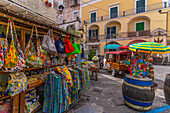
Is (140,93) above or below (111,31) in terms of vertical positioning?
below

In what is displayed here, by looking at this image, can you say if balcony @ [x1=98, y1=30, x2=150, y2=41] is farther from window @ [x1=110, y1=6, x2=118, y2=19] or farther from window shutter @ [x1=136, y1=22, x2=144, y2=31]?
window @ [x1=110, y1=6, x2=118, y2=19]

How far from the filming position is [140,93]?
2.83 m

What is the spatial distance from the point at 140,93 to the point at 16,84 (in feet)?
11.6

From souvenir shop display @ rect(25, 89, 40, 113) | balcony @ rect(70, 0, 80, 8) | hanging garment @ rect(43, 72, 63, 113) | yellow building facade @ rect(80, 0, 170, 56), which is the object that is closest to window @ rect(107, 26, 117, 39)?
yellow building facade @ rect(80, 0, 170, 56)

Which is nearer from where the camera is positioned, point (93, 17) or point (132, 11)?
point (132, 11)

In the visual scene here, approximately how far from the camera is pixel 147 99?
2812 mm

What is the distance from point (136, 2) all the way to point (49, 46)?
18.3 m

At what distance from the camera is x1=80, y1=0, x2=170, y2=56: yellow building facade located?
534 inches

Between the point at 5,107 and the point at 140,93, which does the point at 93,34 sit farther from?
the point at 5,107

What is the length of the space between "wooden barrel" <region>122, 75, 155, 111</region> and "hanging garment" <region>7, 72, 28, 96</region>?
10.6ft

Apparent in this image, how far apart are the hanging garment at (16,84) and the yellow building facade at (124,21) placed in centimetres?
1199

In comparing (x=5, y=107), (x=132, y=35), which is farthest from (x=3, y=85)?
(x=132, y=35)

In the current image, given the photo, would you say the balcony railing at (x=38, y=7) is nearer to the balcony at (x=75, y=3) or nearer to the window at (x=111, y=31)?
the window at (x=111, y=31)

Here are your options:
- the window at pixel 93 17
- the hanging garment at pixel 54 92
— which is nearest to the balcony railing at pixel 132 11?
the window at pixel 93 17
